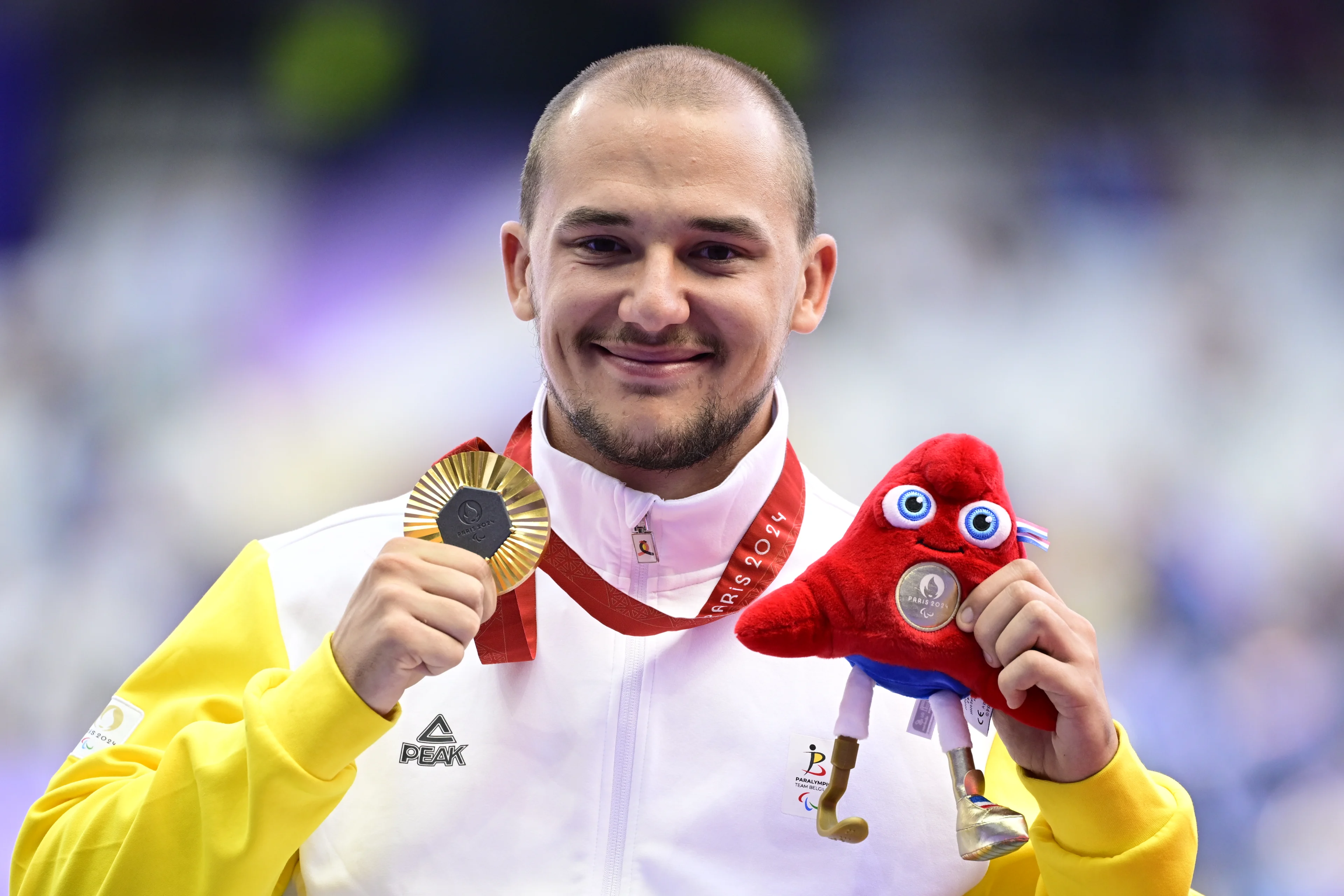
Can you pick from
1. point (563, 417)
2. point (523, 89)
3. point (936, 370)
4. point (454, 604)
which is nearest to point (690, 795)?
point (454, 604)

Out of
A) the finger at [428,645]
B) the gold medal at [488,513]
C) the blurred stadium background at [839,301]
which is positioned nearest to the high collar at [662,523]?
the gold medal at [488,513]

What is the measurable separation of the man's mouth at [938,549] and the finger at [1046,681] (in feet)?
0.40

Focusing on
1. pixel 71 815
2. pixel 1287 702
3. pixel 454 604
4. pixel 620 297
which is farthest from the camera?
pixel 1287 702

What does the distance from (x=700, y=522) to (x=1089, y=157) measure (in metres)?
1.98

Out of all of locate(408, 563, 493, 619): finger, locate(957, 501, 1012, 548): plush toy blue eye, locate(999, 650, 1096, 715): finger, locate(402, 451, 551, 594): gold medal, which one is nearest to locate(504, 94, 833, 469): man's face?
locate(402, 451, 551, 594): gold medal

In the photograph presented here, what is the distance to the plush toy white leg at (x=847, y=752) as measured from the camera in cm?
132

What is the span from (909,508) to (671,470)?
20.0 inches

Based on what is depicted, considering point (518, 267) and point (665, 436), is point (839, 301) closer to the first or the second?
point (518, 267)

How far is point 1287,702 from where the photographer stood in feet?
9.15

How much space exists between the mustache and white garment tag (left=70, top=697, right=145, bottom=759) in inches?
30.7

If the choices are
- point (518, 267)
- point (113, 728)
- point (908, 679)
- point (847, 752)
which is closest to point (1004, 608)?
point (908, 679)

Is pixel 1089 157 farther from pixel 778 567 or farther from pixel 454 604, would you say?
pixel 454 604

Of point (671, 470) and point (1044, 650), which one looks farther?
point (671, 470)

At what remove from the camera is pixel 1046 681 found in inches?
49.0
